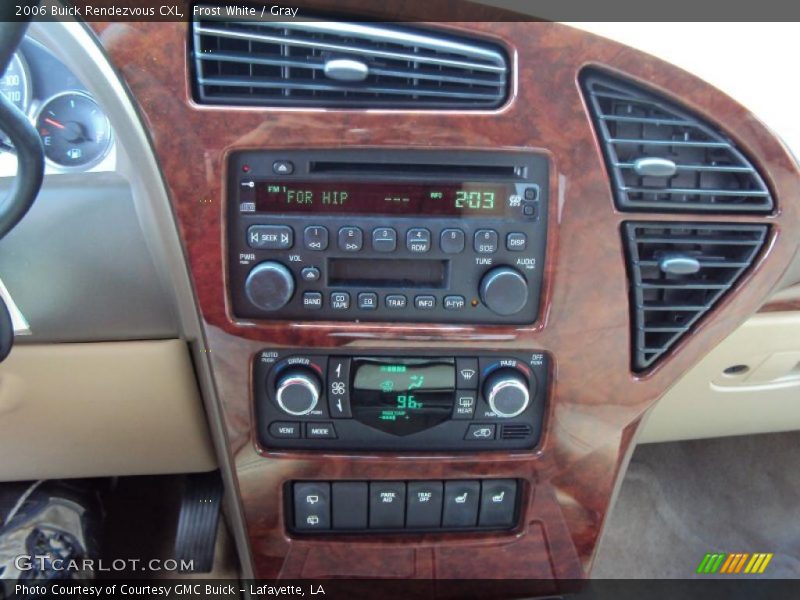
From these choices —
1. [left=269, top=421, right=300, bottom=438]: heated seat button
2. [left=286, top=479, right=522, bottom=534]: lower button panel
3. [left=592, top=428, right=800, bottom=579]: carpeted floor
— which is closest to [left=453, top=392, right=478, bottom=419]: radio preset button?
[left=286, top=479, right=522, bottom=534]: lower button panel

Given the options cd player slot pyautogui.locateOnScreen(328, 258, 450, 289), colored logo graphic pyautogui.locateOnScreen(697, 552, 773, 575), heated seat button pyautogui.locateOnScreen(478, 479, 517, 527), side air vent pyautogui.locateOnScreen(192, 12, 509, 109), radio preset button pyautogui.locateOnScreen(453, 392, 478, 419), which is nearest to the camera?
side air vent pyautogui.locateOnScreen(192, 12, 509, 109)

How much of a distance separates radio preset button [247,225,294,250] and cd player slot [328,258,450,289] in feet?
0.22

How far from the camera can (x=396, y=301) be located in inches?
39.8

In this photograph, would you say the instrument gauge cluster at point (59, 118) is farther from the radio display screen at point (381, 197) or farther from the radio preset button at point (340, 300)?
the radio preset button at point (340, 300)

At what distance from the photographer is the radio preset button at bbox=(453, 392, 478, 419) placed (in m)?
1.10

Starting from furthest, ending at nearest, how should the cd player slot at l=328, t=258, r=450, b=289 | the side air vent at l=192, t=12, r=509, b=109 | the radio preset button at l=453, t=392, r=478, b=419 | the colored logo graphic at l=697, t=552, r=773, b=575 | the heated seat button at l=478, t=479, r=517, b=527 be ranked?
the colored logo graphic at l=697, t=552, r=773, b=575
the heated seat button at l=478, t=479, r=517, b=527
the radio preset button at l=453, t=392, r=478, b=419
the cd player slot at l=328, t=258, r=450, b=289
the side air vent at l=192, t=12, r=509, b=109

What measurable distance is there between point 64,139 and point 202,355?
0.35 metres

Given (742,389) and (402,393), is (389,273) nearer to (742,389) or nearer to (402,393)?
(402,393)

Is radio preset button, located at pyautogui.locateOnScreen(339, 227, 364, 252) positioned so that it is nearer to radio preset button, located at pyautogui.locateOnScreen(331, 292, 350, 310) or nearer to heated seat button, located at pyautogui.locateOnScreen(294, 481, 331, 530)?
radio preset button, located at pyautogui.locateOnScreen(331, 292, 350, 310)

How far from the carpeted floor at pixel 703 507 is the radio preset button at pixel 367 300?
3.74 ft

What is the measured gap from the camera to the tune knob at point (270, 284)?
98 centimetres

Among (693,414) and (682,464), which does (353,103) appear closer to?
(693,414)

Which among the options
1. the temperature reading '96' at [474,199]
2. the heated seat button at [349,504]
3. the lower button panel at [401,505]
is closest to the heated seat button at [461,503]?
the lower button panel at [401,505]

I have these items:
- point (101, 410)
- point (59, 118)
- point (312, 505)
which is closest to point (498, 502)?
point (312, 505)
